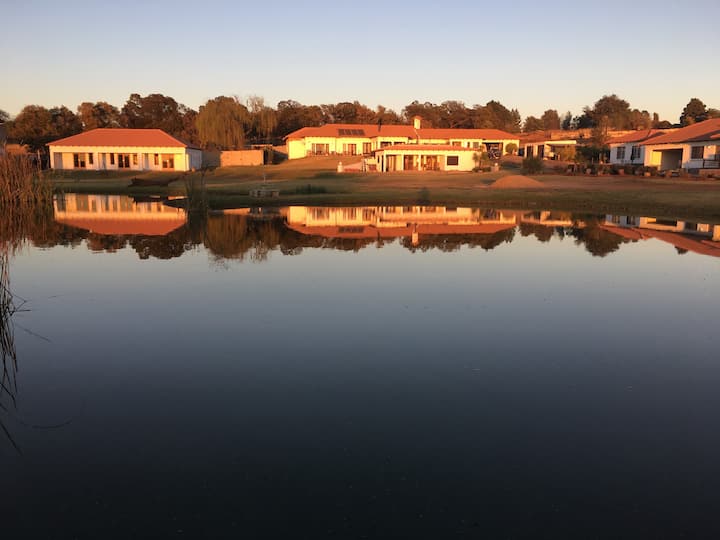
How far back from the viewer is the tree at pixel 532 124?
121m

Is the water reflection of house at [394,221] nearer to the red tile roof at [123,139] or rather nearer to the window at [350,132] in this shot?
the red tile roof at [123,139]

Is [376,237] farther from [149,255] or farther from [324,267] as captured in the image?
[149,255]

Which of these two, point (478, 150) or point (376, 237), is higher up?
point (478, 150)

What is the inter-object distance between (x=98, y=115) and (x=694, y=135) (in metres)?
77.6

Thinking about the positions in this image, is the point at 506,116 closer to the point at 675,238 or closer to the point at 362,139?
the point at 362,139

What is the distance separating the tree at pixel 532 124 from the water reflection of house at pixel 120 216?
10240 centimetres

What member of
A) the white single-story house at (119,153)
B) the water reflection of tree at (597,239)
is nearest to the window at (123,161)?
the white single-story house at (119,153)

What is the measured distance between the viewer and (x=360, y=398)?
664 cm

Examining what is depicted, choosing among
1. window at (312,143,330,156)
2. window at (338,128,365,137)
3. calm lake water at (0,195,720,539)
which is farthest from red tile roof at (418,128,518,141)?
calm lake water at (0,195,720,539)

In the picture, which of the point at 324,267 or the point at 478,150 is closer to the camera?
the point at 324,267

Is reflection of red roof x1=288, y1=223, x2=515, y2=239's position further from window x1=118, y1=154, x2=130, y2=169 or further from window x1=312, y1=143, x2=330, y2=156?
window x1=312, y1=143, x2=330, y2=156

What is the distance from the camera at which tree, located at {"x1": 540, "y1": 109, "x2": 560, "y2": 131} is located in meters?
132

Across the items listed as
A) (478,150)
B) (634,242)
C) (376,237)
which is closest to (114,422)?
(376,237)

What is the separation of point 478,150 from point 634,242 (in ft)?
146
